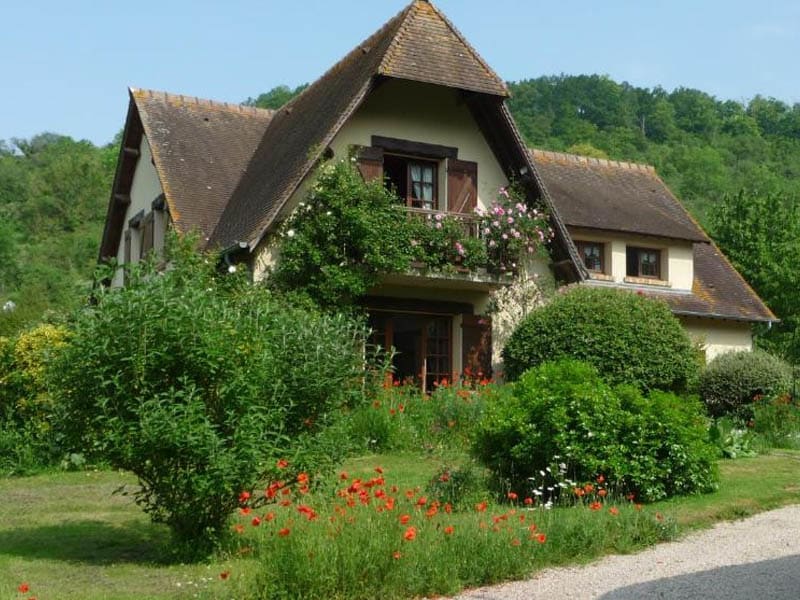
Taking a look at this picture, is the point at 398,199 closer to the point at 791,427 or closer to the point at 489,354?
the point at 489,354

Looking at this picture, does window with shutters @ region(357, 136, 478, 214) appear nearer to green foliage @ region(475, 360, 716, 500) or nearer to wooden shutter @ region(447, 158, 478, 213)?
wooden shutter @ region(447, 158, 478, 213)

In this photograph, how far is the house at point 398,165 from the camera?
18.8 metres

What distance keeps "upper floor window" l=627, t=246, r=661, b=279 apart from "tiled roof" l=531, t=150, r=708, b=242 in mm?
647

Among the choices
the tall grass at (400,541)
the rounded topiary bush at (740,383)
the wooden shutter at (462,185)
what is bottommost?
the tall grass at (400,541)

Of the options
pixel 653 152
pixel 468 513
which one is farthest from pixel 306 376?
pixel 653 152

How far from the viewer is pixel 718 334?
84.2ft

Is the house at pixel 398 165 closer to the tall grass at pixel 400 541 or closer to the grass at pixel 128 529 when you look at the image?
the grass at pixel 128 529

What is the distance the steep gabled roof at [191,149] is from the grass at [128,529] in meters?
7.87

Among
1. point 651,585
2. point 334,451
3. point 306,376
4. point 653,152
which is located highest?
point 653,152

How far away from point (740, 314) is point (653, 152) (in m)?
41.4

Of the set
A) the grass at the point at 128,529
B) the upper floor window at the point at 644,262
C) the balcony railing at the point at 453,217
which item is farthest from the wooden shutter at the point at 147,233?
the upper floor window at the point at 644,262

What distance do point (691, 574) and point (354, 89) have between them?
12516 mm

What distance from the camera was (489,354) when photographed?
20.1 metres

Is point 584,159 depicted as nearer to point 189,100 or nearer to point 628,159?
point 189,100
